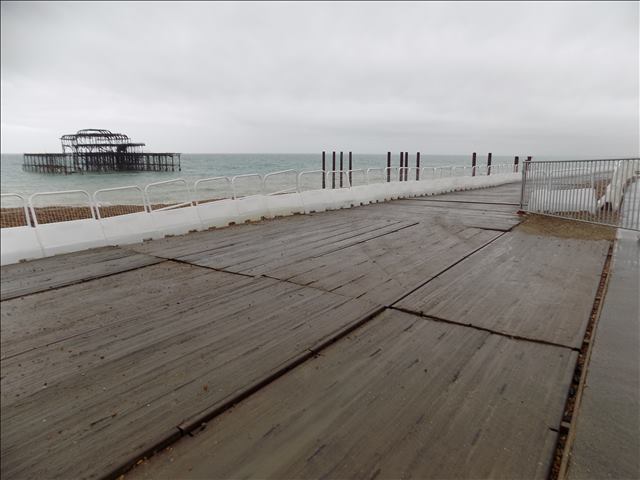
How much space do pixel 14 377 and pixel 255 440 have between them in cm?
187

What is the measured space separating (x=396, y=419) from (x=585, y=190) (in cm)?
876

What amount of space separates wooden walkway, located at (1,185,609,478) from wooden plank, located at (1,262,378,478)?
0.01 meters

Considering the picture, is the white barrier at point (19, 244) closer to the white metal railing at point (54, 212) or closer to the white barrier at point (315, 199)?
the white metal railing at point (54, 212)

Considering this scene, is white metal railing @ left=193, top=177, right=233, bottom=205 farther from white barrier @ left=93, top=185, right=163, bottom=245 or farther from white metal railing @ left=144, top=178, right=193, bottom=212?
white barrier @ left=93, top=185, right=163, bottom=245

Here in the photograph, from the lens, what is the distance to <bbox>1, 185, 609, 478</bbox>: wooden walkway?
194 cm

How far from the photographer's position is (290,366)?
274 centimetres

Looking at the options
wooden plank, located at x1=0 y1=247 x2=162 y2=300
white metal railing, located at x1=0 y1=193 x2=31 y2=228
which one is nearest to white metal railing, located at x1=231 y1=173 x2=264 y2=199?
wooden plank, located at x1=0 y1=247 x2=162 y2=300

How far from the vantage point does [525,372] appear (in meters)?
2.66

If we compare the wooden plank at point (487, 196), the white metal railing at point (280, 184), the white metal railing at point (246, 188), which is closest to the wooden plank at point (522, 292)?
the white metal railing at point (280, 184)

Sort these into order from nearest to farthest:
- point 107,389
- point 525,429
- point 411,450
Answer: point 411,450, point 525,429, point 107,389

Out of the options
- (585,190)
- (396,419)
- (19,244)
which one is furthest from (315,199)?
(396,419)

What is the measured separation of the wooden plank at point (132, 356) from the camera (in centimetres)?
203

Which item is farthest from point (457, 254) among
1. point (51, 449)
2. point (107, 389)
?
point (51, 449)

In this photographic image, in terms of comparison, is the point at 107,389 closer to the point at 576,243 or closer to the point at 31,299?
the point at 31,299
